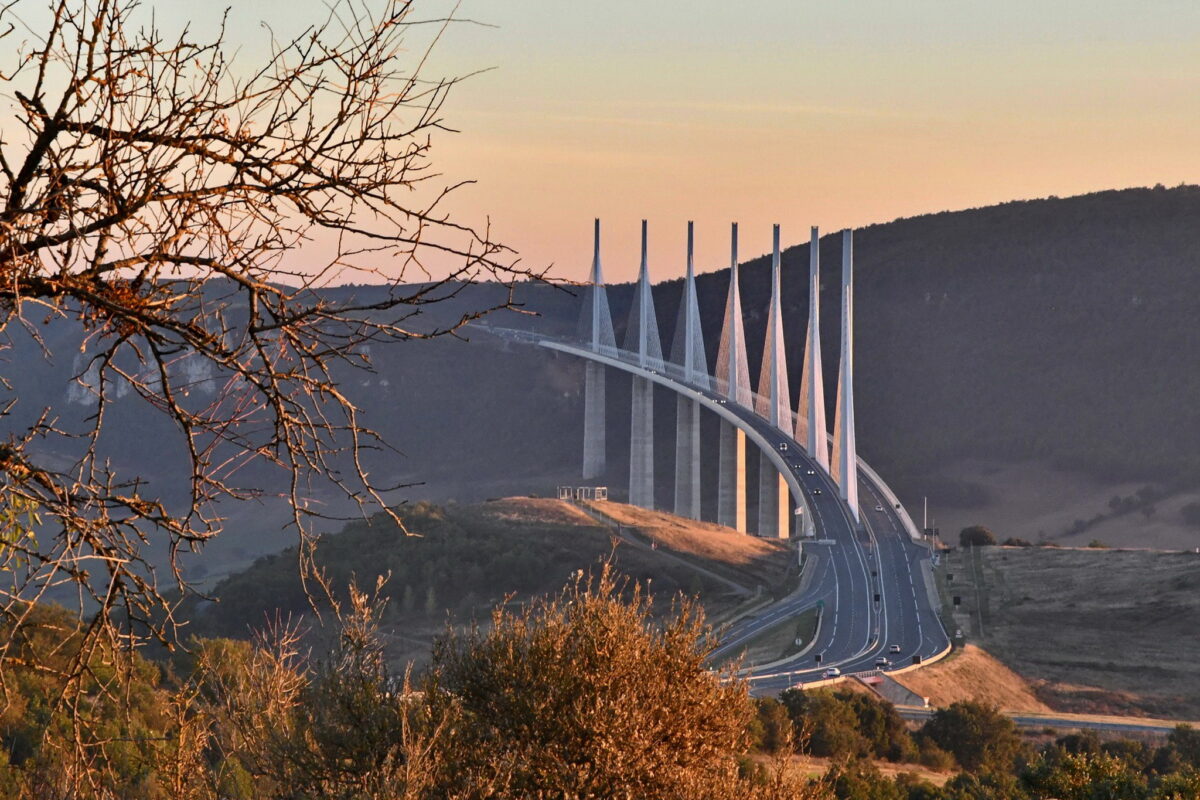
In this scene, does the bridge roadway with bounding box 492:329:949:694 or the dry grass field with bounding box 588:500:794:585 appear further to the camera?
the dry grass field with bounding box 588:500:794:585

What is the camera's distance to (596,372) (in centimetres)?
12075

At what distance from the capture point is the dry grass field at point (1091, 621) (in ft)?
176

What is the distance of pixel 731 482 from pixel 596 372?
74.6 feet

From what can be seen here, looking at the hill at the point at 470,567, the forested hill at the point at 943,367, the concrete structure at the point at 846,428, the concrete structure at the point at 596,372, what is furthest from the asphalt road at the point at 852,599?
the forested hill at the point at 943,367

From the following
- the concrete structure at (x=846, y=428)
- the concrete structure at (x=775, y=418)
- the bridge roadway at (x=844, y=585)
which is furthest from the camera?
the concrete structure at (x=775, y=418)

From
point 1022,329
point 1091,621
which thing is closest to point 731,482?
point 1091,621

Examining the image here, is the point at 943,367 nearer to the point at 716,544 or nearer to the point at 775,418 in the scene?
the point at 775,418

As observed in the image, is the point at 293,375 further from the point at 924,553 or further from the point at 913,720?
the point at 924,553

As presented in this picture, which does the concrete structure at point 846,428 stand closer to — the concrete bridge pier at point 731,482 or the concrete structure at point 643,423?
the concrete bridge pier at point 731,482

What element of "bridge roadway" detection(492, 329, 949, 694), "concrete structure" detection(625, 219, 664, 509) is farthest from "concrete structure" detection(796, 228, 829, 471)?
"concrete structure" detection(625, 219, 664, 509)

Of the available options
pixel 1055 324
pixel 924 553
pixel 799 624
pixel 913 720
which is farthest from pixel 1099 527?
pixel 913 720

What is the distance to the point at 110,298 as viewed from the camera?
492cm

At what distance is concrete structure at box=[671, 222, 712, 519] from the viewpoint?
10362 cm

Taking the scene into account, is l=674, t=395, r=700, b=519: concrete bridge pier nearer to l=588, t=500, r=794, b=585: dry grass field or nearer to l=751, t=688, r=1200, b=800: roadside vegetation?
l=588, t=500, r=794, b=585: dry grass field
